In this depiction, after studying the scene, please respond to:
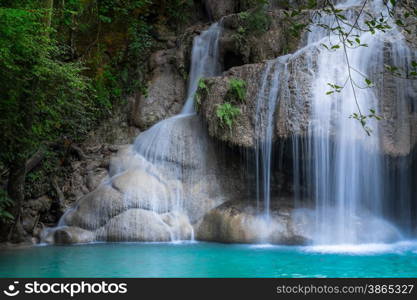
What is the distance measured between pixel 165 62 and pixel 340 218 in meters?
8.98

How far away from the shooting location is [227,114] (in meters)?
11.5

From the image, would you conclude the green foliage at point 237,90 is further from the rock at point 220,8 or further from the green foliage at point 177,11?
the green foliage at point 177,11

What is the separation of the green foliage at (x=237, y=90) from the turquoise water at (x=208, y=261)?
3.91 meters

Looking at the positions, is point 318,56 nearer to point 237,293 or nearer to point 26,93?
point 26,93

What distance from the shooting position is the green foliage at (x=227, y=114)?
11.4 m

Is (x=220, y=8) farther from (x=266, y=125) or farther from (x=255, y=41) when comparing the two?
(x=266, y=125)

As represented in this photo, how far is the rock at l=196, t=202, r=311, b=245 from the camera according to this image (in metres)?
10.4

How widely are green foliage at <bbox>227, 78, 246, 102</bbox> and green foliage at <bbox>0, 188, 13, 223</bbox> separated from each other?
5.84 metres

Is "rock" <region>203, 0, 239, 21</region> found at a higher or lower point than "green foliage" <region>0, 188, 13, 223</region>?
higher

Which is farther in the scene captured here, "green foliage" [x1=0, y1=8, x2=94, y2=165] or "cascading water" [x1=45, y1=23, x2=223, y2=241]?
"cascading water" [x1=45, y1=23, x2=223, y2=241]

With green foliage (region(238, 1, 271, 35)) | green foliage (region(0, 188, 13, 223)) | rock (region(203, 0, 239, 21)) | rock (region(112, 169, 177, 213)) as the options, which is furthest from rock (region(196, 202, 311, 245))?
rock (region(203, 0, 239, 21))

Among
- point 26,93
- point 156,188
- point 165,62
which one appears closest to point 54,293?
point 26,93

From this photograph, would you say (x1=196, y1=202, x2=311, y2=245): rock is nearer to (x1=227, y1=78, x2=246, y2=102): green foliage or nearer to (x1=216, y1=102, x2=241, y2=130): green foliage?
(x1=216, y1=102, x2=241, y2=130): green foliage

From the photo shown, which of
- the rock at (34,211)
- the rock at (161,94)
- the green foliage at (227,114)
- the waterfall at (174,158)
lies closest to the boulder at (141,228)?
the waterfall at (174,158)
